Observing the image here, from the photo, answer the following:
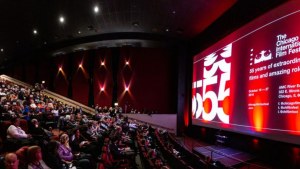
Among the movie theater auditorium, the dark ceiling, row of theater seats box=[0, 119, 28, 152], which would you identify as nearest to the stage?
the movie theater auditorium

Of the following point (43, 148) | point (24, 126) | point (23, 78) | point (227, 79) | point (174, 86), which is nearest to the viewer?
point (43, 148)

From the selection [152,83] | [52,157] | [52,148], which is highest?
[152,83]

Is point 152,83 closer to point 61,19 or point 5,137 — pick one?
point 61,19

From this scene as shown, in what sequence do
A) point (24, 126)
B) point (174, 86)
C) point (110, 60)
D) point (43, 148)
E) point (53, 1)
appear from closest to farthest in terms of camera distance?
point (43, 148) → point (24, 126) → point (53, 1) → point (174, 86) → point (110, 60)

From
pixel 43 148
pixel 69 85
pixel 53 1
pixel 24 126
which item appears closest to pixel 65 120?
pixel 24 126

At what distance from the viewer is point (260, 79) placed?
712 cm

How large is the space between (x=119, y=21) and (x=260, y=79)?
7.91 metres

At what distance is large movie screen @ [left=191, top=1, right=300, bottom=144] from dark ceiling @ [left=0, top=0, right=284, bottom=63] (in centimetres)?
63

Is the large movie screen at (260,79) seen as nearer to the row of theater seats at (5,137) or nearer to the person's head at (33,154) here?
the person's head at (33,154)

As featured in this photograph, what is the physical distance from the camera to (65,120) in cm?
1069

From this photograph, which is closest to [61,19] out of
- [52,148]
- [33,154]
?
[52,148]

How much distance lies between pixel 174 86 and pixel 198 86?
546cm

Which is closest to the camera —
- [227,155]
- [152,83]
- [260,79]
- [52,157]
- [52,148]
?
[52,157]

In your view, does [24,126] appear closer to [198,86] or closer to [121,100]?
[198,86]
